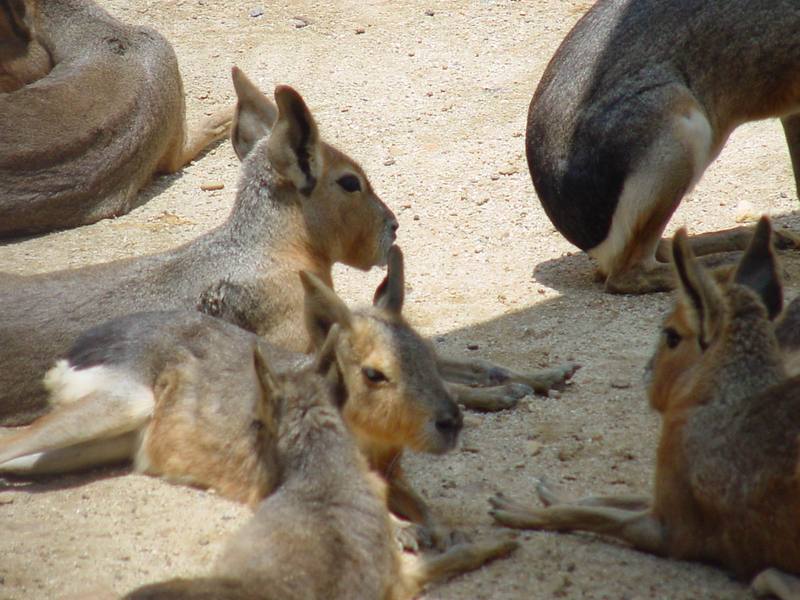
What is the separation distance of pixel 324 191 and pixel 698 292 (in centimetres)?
229

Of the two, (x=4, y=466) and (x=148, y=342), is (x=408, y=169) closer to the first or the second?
(x=148, y=342)

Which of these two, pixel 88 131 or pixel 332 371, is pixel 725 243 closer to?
pixel 332 371

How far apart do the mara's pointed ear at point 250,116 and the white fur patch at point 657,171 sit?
6.09 feet

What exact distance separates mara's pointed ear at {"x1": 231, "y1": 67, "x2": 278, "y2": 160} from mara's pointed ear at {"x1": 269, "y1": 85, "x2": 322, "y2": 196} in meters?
0.47

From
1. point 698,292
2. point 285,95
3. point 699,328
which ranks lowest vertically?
point 285,95

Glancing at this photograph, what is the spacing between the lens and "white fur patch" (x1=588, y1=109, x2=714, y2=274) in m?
6.40

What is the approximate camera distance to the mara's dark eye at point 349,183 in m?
5.74

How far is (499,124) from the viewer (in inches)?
340

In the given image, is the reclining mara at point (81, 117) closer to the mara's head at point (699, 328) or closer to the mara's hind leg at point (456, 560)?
the mara's hind leg at point (456, 560)

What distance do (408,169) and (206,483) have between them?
394 centimetres

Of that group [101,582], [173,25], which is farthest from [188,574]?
[173,25]

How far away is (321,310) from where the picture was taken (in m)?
4.30

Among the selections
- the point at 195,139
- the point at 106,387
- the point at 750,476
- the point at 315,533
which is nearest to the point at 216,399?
the point at 106,387

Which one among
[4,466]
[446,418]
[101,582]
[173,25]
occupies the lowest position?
[173,25]
